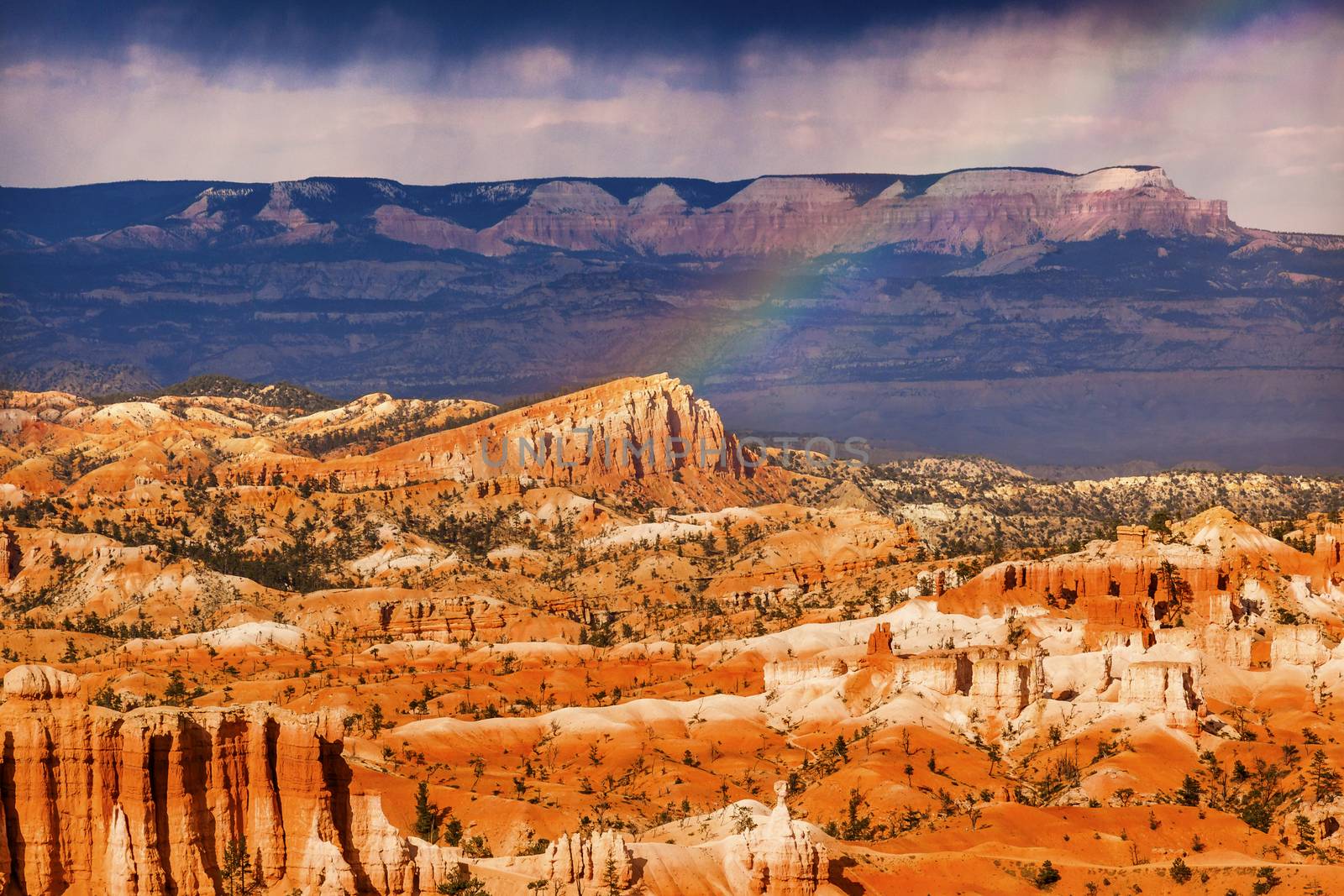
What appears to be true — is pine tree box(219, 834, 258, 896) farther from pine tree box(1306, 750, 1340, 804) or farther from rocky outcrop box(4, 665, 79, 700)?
pine tree box(1306, 750, 1340, 804)

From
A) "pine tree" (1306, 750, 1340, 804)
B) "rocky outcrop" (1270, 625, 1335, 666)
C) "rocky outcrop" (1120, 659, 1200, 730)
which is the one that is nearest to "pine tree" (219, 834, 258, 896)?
"pine tree" (1306, 750, 1340, 804)

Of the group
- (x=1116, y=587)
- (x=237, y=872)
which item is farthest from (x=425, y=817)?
(x=1116, y=587)

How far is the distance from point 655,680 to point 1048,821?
63268 millimetres

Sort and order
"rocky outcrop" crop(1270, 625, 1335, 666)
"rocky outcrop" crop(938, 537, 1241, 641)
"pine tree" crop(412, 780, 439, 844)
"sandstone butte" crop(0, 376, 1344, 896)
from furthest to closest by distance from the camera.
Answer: "rocky outcrop" crop(938, 537, 1241, 641) < "rocky outcrop" crop(1270, 625, 1335, 666) < "pine tree" crop(412, 780, 439, 844) < "sandstone butte" crop(0, 376, 1344, 896)

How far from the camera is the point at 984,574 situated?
18475 centimetres

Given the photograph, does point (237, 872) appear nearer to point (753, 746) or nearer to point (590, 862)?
point (590, 862)

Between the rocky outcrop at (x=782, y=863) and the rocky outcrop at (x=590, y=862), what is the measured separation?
5573mm

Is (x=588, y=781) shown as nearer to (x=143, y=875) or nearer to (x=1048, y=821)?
(x=1048, y=821)

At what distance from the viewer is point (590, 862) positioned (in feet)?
302

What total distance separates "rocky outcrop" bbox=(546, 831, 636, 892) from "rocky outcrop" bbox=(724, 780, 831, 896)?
557cm

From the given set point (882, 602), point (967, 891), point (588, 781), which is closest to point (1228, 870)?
point (967, 891)

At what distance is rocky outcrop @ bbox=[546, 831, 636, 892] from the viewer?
91.2 meters

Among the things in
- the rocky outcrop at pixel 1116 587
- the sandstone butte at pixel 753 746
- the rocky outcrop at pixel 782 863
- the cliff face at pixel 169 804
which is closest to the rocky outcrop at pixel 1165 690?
the sandstone butte at pixel 753 746

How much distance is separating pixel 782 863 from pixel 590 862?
28.9 ft
